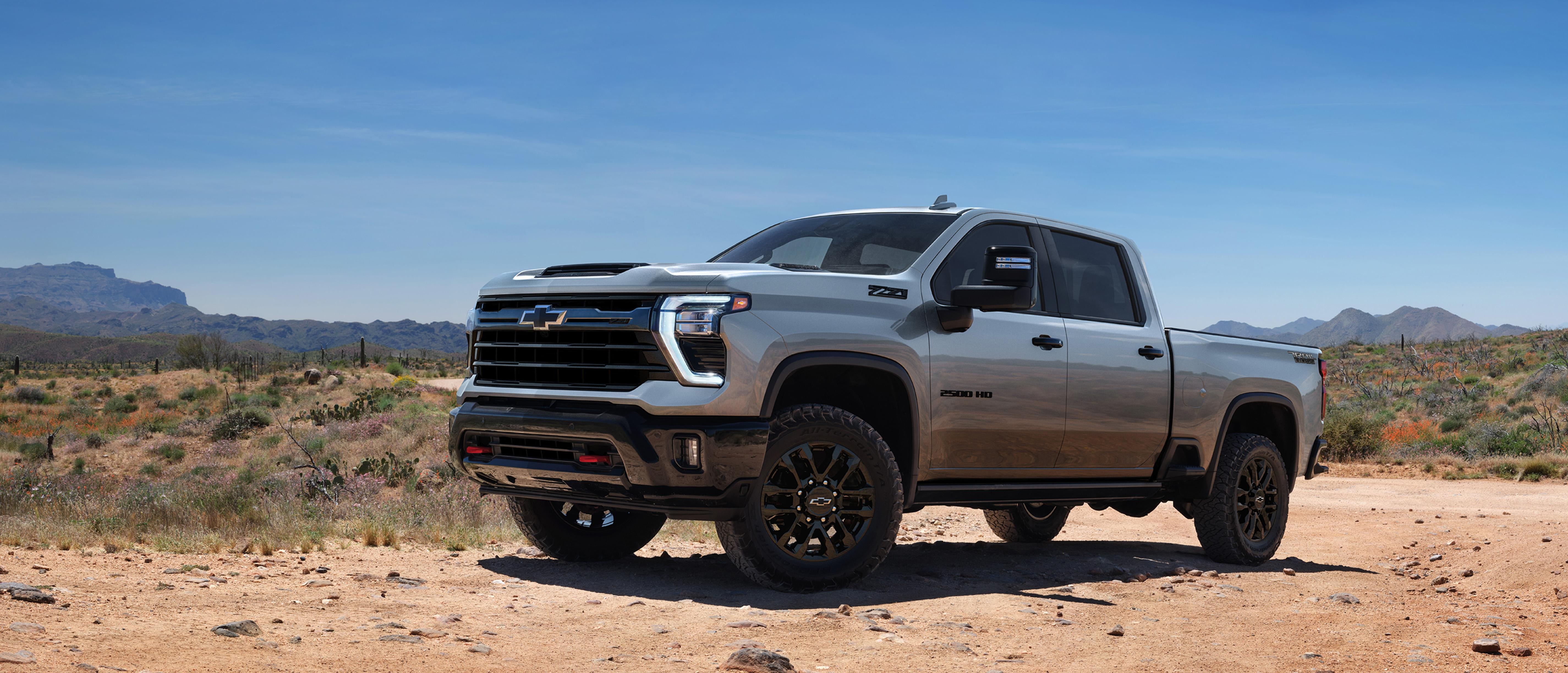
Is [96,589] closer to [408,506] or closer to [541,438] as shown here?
[541,438]

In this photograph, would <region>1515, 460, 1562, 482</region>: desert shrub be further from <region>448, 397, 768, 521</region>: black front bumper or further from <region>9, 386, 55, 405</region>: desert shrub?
<region>9, 386, 55, 405</region>: desert shrub

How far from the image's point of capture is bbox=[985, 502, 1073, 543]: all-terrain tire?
10.6 m

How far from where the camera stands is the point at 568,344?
20.9 ft

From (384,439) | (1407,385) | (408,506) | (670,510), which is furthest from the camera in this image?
(1407,385)

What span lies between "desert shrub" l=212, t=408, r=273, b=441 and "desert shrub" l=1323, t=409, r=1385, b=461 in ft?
88.8

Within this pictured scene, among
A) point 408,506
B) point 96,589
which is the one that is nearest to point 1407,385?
point 408,506

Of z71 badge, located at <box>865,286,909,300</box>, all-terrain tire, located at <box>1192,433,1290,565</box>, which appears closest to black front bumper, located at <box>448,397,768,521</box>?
z71 badge, located at <box>865,286,909,300</box>

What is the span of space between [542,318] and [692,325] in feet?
3.36

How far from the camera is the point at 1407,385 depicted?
143ft

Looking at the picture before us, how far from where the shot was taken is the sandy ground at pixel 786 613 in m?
4.80

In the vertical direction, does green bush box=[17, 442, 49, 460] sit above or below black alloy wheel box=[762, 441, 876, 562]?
below

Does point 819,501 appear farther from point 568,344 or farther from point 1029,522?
point 1029,522

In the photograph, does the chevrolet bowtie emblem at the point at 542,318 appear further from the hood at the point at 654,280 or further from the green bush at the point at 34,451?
the green bush at the point at 34,451

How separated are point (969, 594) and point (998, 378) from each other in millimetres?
1256
